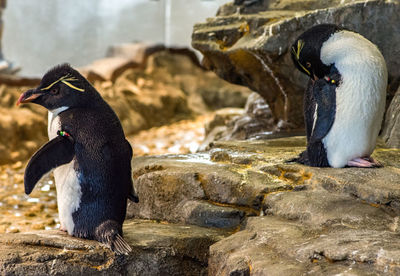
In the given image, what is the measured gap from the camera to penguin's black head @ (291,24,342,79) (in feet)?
10.2

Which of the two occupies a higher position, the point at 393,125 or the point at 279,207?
the point at 393,125

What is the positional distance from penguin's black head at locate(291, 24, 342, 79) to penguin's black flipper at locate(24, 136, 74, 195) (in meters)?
1.44

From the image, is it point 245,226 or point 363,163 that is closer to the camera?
point 245,226

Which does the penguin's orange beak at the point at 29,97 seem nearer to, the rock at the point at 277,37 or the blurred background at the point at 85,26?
the rock at the point at 277,37

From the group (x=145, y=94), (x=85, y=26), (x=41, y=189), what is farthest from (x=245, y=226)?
(x=85, y=26)

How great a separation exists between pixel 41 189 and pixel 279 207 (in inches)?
117

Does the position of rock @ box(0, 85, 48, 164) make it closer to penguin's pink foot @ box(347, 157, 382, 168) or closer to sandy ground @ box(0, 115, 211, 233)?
sandy ground @ box(0, 115, 211, 233)

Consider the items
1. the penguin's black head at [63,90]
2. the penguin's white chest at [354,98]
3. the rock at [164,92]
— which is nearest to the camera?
the penguin's black head at [63,90]

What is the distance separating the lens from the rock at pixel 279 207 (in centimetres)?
210

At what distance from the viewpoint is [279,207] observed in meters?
2.69

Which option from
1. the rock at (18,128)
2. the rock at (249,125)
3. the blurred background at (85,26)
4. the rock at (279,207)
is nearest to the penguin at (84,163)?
the rock at (279,207)

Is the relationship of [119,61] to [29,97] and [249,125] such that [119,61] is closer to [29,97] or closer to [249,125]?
[249,125]

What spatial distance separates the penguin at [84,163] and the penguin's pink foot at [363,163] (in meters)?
1.28

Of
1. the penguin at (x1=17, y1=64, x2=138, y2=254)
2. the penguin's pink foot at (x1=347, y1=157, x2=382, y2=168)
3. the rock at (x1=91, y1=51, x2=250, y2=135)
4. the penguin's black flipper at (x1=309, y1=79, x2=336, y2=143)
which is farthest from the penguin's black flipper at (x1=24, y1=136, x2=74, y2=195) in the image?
the rock at (x1=91, y1=51, x2=250, y2=135)
